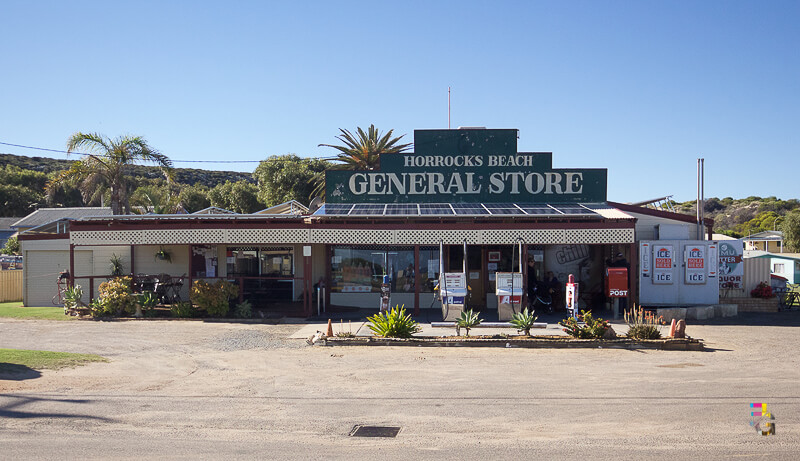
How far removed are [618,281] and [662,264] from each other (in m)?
2.28

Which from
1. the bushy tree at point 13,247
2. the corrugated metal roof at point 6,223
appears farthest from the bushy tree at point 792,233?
the corrugated metal roof at point 6,223

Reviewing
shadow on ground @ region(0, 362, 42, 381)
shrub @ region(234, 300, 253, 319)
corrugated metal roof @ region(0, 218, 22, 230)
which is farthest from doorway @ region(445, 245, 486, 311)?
corrugated metal roof @ region(0, 218, 22, 230)

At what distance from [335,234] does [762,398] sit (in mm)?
12529

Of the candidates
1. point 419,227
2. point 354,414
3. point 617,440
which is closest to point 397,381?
point 354,414


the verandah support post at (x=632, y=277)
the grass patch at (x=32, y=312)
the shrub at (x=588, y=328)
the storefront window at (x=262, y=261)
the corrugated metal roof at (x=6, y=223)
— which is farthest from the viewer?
the corrugated metal roof at (x=6, y=223)

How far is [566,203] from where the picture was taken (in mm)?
21062

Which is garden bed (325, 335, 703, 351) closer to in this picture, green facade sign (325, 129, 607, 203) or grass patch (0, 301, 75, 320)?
green facade sign (325, 129, 607, 203)

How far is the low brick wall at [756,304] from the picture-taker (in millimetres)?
20500

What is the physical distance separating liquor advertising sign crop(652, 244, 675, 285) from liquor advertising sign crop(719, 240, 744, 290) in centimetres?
278

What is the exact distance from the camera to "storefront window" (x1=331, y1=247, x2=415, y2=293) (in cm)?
2091

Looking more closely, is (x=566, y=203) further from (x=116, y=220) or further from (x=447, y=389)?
(x=116, y=220)

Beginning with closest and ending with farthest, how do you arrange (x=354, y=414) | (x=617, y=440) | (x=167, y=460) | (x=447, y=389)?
(x=167, y=460)
(x=617, y=440)
(x=354, y=414)
(x=447, y=389)

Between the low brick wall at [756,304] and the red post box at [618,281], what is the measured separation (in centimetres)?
526

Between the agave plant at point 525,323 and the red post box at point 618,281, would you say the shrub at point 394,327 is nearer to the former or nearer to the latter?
the agave plant at point 525,323
